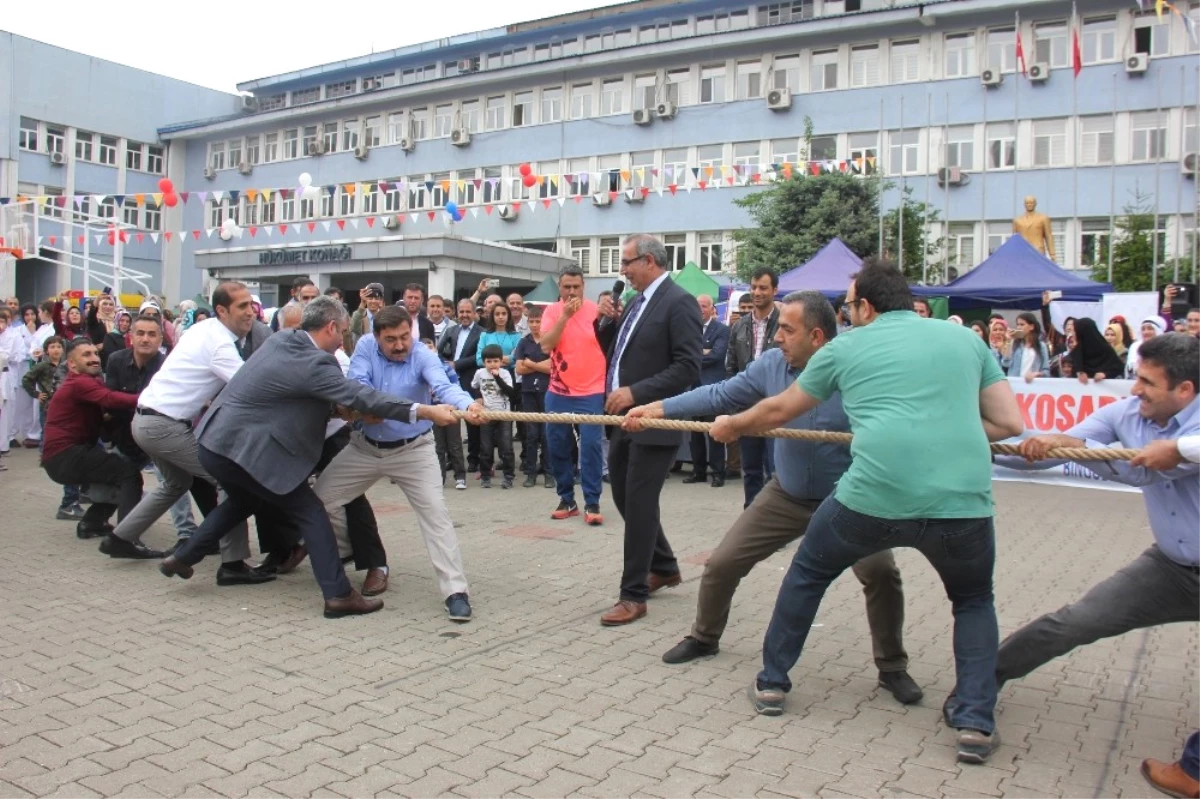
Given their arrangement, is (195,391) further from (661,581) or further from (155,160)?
(155,160)

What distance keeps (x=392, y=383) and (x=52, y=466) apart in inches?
124

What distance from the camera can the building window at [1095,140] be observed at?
104 feet

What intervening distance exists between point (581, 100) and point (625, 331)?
3611 centimetres

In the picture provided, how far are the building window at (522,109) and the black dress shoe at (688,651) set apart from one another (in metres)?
38.4

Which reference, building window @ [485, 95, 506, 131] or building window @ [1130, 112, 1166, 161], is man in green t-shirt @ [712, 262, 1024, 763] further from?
building window @ [485, 95, 506, 131]

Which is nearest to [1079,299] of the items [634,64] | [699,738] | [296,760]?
[699,738]

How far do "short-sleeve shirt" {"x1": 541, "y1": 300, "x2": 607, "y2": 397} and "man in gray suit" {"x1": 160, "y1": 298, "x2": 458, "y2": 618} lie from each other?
341cm

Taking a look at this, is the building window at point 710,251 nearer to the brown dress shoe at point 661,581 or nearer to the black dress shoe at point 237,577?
the brown dress shoe at point 661,581

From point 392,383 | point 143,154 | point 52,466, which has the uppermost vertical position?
point 143,154

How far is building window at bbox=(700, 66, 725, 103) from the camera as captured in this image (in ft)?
124

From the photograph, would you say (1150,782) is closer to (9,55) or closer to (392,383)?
(392,383)

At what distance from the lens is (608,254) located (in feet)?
132

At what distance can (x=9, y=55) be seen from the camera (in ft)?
138

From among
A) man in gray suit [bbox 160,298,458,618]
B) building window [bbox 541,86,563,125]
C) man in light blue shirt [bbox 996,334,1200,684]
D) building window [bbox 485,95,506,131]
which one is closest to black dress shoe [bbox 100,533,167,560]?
man in gray suit [bbox 160,298,458,618]
